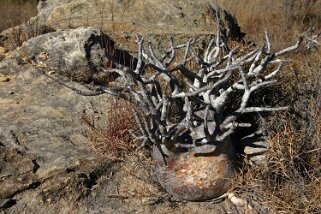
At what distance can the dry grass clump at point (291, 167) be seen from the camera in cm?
275

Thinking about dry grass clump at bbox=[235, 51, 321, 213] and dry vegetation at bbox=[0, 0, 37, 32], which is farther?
dry vegetation at bbox=[0, 0, 37, 32]

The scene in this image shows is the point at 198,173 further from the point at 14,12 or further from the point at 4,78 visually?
the point at 14,12

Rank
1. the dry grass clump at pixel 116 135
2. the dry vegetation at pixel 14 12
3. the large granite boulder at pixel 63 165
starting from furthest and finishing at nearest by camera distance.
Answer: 1. the dry vegetation at pixel 14 12
2. the dry grass clump at pixel 116 135
3. the large granite boulder at pixel 63 165

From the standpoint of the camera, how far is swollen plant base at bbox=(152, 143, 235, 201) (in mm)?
2891

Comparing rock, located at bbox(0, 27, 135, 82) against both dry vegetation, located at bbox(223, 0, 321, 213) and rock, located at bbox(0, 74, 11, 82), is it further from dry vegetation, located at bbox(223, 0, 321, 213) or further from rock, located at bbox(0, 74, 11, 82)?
dry vegetation, located at bbox(223, 0, 321, 213)

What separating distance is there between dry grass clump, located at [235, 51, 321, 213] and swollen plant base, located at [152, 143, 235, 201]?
12 centimetres

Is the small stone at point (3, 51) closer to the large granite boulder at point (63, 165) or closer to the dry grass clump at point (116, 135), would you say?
the large granite boulder at point (63, 165)

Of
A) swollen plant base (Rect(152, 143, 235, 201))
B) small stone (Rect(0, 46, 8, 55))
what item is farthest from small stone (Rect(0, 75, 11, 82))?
swollen plant base (Rect(152, 143, 235, 201))

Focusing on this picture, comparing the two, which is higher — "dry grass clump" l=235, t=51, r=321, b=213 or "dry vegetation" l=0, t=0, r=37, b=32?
"dry grass clump" l=235, t=51, r=321, b=213

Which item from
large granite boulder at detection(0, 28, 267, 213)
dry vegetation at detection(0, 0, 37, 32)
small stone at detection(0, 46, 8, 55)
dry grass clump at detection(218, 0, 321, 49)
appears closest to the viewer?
large granite boulder at detection(0, 28, 267, 213)

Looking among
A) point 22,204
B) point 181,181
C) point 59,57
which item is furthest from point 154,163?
point 59,57

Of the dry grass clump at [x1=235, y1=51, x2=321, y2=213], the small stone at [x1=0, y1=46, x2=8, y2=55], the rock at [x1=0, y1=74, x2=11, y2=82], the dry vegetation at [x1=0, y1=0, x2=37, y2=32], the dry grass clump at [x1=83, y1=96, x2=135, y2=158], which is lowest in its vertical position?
the dry vegetation at [x1=0, y1=0, x2=37, y2=32]

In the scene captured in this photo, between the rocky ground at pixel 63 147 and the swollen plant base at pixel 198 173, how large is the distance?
0.36 feet

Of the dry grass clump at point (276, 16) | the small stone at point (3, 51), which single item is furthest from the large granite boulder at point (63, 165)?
the dry grass clump at point (276, 16)
